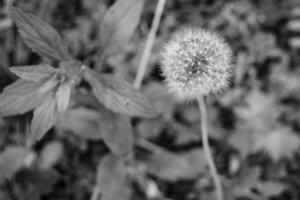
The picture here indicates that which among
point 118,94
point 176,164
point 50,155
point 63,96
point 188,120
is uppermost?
point 188,120

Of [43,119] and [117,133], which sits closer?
[43,119]

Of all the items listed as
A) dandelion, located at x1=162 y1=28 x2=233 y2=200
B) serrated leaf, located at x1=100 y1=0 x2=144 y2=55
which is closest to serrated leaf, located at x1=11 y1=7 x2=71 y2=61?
serrated leaf, located at x1=100 y1=0 x2=144 y2=55

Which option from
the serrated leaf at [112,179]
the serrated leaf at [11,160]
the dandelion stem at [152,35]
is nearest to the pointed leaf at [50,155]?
the serrated leaf at [11,160]

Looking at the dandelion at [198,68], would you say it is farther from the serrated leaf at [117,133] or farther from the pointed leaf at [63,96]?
the pointed leaf at [63,96]

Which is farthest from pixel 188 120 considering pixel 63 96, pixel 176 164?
pixel 63 96

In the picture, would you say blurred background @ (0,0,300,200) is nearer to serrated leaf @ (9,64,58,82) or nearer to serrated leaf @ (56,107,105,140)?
serrated leaf @ (56,107,105,140)

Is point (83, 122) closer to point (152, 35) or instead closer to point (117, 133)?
point (117, 133)

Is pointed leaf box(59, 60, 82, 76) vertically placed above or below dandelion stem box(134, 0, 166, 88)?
below
